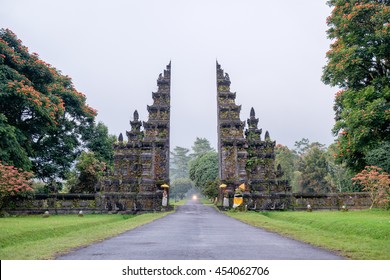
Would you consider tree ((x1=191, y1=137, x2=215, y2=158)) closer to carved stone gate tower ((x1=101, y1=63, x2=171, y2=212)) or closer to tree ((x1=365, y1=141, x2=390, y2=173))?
carved stone gate tower ((x1=101, y1=63, x2=171, y2=212))

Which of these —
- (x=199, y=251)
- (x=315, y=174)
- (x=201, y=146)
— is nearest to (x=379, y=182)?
(x=199, y=251)

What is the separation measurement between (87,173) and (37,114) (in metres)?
9.71

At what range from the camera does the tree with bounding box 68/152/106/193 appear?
36719 millimetres

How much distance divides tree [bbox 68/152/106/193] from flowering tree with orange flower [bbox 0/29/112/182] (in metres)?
1.42

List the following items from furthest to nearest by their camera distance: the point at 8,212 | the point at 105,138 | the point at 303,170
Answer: the point at 303,170
the point at 105,138
the point at 8,212

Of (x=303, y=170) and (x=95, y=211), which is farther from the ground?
(x=303, y=170)

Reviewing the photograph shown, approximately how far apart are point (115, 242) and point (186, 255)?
3.46 metres

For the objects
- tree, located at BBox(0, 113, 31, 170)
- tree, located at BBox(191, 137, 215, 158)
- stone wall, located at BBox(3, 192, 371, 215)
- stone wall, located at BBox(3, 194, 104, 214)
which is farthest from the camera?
tree, located at BBox(191, 137, 215, 158)

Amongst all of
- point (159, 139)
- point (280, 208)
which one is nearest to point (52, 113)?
point (159, 139)

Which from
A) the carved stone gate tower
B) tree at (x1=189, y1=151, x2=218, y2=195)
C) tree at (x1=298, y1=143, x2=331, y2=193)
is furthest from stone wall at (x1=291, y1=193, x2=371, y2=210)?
tree at (x1=189, y1=151, x2=218, y2=195)

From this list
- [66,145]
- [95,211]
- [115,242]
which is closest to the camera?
[115,242]

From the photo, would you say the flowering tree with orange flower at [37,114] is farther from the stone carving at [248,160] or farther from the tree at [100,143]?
the stone carving at [248,160]

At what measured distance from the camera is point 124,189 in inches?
1364

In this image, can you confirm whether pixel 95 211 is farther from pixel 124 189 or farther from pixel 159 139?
pixel 159 139
